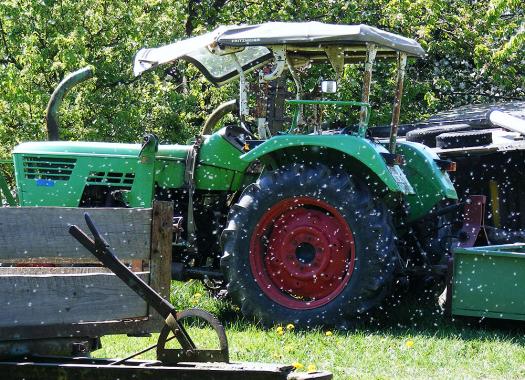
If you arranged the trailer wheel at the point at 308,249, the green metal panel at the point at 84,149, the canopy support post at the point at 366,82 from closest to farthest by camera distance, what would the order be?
the trailer wheel at the point at 308,249 → the canopy support post at the point at 366,82 → the green metal panel at the point at 84,149

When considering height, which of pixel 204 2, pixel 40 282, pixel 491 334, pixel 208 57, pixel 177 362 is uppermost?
pixel 204 2

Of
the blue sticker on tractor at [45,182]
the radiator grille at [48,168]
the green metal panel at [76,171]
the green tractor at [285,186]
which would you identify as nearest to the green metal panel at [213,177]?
the green tractor at [285,186]

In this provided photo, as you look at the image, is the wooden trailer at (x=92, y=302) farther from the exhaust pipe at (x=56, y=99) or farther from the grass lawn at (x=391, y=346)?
the exhaust pipe at (x=56, y=99)

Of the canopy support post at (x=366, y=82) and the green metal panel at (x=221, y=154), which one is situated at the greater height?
the canopy support post at (x=366, y=82)

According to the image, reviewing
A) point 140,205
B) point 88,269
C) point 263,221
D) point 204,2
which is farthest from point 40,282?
point 204,2

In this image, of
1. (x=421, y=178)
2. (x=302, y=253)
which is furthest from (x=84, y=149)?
(x=421, y=178)

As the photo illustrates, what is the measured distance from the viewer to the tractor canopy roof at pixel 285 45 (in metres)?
8.33

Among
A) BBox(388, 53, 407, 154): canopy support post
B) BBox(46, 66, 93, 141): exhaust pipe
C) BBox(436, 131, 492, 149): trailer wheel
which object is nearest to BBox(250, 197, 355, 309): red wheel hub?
BBox(388, 53, 407, 154): canopy support post

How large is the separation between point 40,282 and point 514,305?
4.33 m

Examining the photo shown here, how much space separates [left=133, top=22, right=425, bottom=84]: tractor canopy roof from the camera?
8328 millimetres

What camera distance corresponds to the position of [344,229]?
27.2 ft

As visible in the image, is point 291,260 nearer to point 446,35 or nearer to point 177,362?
point 177,362

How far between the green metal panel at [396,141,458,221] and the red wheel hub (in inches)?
39.0

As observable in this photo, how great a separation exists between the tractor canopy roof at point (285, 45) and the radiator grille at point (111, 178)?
0.97 metres
